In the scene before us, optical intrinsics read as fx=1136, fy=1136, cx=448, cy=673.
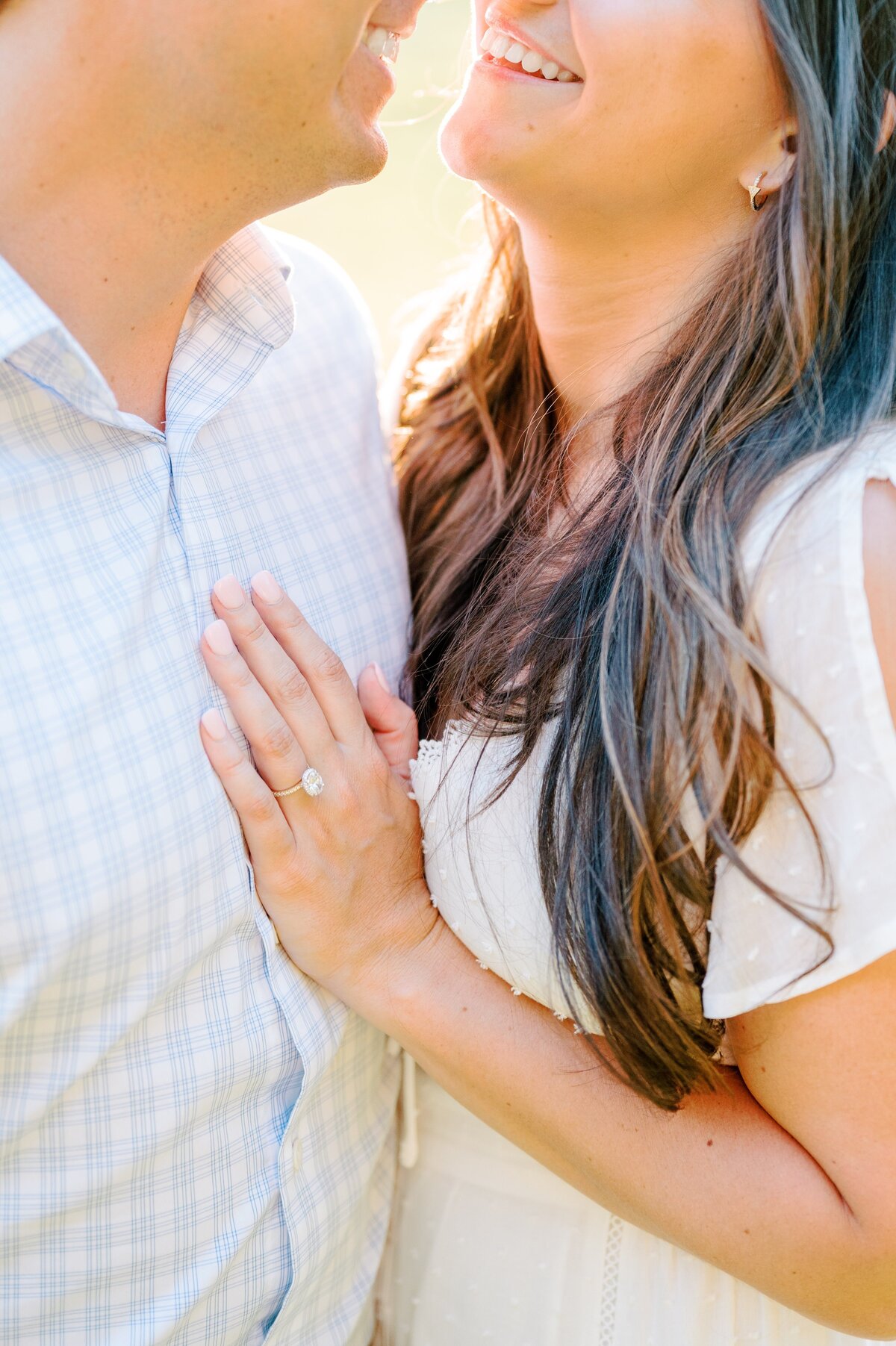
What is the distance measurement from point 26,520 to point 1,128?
47 cm

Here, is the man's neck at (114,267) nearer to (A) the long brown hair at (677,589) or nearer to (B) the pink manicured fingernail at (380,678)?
(B) the pink manicured fingernail at (380,678)

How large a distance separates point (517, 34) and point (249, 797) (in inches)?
47.0

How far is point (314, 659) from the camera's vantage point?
1.52 meters

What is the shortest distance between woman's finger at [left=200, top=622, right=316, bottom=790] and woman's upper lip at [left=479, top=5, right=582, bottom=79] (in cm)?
99

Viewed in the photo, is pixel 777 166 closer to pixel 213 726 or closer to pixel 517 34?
pixel 517 34

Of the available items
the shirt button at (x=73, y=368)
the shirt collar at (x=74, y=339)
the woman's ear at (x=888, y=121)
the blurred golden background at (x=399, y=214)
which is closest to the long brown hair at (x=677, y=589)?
the woman's ear at (x=888, y=121)

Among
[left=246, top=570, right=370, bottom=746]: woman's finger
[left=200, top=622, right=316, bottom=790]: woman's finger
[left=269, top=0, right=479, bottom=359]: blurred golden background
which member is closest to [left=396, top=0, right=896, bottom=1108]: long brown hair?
[left=246, top=570, right=370, bottom=746]: woman's finger

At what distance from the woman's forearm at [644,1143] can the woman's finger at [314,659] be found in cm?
33

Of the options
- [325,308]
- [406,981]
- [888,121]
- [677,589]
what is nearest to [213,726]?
[406,981]

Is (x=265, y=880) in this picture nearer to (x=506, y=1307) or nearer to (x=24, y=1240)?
(x=24, y=1240)

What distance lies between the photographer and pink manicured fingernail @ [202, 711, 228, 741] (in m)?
1.37

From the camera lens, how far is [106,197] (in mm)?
1392

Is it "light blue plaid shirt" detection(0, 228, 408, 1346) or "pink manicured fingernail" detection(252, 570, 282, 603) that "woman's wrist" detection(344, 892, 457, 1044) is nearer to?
"light blue plaid shirt" detection(0, 228, 408, 1346)

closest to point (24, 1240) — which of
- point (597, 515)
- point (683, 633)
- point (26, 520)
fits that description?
point (26, 520)
